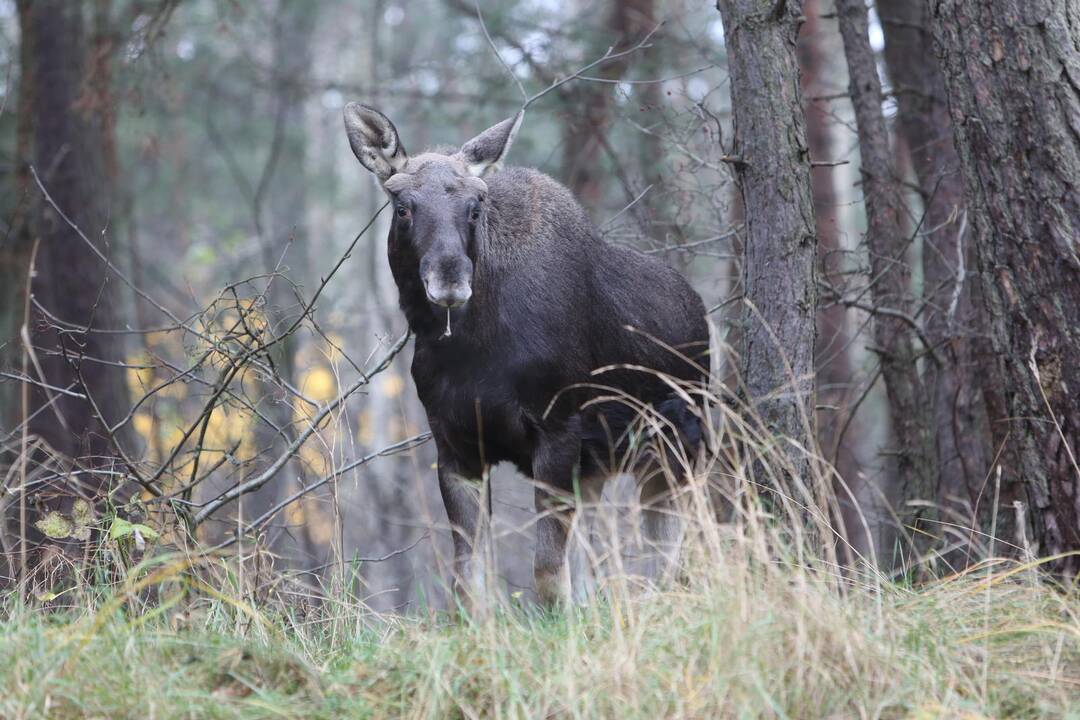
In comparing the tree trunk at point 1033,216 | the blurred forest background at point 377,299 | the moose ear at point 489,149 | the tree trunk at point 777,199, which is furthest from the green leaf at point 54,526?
the tree trunk at point 1033,216

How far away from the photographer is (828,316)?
35.3 ft

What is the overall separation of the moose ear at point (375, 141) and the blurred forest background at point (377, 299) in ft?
2.57

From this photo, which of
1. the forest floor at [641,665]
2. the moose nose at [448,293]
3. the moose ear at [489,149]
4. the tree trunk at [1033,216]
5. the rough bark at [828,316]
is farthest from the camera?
the rough bark at [828,316]

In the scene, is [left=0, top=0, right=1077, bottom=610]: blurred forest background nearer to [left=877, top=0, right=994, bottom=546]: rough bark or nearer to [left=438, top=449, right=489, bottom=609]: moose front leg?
[left=877, top=0, right=994, bottom=546]: rough bark

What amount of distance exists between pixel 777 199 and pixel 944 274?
10.3ft

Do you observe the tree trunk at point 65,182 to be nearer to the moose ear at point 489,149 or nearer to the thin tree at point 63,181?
the thin tree at point 63,181

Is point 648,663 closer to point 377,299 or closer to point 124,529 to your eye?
point 124,529

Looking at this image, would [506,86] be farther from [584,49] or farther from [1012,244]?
[1012,244]

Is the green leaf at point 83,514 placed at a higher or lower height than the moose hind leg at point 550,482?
higher

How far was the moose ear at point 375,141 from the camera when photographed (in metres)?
6.75

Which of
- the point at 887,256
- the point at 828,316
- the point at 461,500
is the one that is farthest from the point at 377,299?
the point at 461,500

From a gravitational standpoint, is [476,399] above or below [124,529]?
above

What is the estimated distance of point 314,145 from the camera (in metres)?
30.9

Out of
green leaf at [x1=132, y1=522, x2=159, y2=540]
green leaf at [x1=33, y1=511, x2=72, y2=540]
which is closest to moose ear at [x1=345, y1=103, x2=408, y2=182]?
green leaf at [x1=132, y1=522, x2=159, y2=540]
